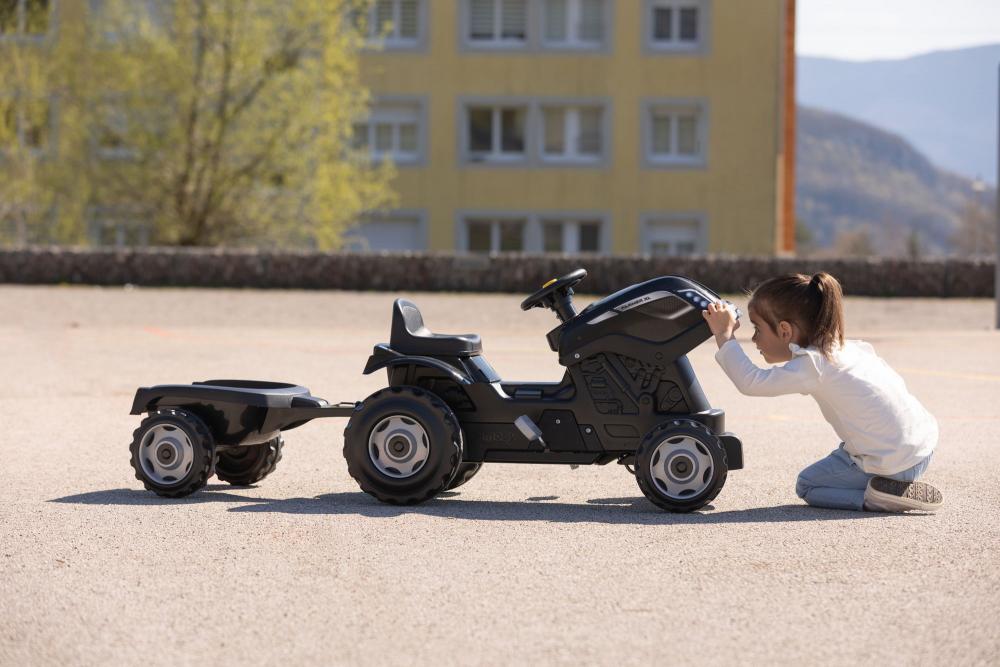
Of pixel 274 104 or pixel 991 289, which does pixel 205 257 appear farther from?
pixel 991 289

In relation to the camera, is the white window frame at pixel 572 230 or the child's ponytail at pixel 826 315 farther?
the white window frame at pixel 572 230

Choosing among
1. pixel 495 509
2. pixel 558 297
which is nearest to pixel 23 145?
pixel 558 297

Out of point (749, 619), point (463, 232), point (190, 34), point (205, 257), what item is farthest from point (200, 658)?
point (463, 232)

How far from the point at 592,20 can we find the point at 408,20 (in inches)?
207

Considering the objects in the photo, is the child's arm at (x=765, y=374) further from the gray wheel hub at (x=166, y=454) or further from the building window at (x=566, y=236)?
the building window at (x=566, y=236)

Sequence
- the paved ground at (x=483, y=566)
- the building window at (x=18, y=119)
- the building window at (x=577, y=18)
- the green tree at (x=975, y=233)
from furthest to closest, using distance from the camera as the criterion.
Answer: the green tree at (x=975, y=233) < the building window at (x=577, y=18) < the building window at (x=18, y=119) < the paved ground at (x=483, y=566)

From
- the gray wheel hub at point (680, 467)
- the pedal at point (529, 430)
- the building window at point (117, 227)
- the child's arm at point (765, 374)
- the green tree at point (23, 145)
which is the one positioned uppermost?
the green tree at point (23, 145)

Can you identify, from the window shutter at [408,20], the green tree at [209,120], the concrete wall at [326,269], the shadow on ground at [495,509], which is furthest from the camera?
the window shutter at [408,20]

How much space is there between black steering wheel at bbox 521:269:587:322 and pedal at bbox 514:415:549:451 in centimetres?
51

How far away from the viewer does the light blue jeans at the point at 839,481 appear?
24.3 feet

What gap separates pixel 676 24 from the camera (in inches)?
1842

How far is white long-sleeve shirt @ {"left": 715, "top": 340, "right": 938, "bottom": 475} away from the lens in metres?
7.29

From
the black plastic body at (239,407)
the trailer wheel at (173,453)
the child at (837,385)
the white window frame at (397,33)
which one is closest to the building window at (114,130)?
the white window frame at (397,33)

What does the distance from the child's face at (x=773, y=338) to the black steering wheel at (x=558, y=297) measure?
0.83 m
